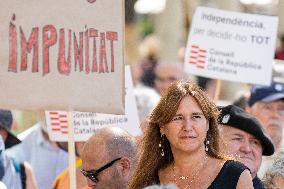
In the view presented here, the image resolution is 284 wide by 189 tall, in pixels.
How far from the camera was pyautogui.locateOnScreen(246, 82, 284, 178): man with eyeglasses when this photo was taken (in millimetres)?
10055

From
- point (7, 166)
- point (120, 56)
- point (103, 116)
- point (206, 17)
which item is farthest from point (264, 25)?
point (120, 56)

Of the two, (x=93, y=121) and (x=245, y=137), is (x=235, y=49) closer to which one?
(x=93, y=121)

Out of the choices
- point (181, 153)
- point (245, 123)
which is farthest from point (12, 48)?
point (245, 123)

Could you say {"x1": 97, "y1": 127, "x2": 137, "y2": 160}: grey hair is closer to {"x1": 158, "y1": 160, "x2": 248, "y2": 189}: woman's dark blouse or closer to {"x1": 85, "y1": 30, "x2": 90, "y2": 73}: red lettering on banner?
{"x1": 85, "y1": 30, "x2": 90, "y2": 73}: red lettering on banner

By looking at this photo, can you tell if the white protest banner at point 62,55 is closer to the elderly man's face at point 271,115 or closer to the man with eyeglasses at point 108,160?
the man with eyeglasses at point 108,160

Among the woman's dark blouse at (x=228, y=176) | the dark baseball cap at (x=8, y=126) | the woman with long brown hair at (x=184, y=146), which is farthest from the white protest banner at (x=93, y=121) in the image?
the woman's dark blouse at (x=228, y=176)

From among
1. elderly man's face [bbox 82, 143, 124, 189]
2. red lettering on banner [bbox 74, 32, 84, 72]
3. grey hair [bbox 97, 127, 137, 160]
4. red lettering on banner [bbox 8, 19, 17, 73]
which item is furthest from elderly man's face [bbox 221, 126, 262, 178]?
red lettering on banner [bbox 8, 19, 17, 73]

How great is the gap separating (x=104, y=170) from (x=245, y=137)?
1.01 m

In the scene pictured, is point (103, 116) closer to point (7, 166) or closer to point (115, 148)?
point (7, 166)

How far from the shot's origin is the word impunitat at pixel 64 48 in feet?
23.5

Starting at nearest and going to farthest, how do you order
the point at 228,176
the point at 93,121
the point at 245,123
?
the point at 228,176 < the point at 245,123 < the point at 93,121

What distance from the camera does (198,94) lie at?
6836 mm

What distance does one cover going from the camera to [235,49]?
34.9 ft

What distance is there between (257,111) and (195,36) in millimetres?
983
